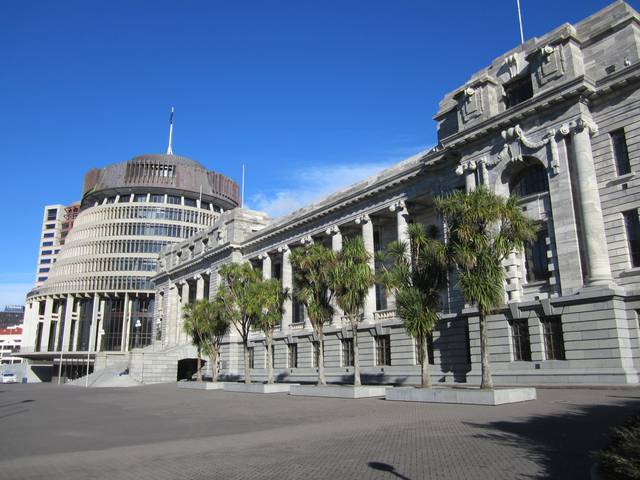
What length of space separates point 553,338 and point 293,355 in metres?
29.0

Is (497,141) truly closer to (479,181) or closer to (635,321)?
(479,181)

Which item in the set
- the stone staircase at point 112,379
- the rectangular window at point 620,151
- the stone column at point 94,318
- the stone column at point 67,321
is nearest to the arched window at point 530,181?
the rectangular window at point 620,151

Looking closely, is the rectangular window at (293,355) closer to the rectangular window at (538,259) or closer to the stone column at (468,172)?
the stone column at (468,172)

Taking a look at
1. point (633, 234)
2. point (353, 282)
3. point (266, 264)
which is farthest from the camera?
point (266, 264)

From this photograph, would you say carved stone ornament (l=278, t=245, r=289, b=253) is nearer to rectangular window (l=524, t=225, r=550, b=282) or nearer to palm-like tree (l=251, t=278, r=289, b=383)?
palm-like tree (l=251, t=278, r=289, b=383)

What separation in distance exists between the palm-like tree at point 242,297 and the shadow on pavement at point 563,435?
27.7 metres

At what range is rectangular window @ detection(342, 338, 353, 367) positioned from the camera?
149ft

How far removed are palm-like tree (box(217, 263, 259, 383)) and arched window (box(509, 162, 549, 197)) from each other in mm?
20912

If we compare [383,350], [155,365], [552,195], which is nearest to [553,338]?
[552,195]

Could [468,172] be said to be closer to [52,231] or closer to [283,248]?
[283,248]

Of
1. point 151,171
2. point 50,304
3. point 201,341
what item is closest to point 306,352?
point 201,341

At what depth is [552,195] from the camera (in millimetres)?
30531

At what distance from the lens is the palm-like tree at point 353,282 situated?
31.6 m

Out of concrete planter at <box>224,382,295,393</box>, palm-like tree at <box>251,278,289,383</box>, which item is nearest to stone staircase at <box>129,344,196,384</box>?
concrete planter at <box>224,382,295,393</box>
